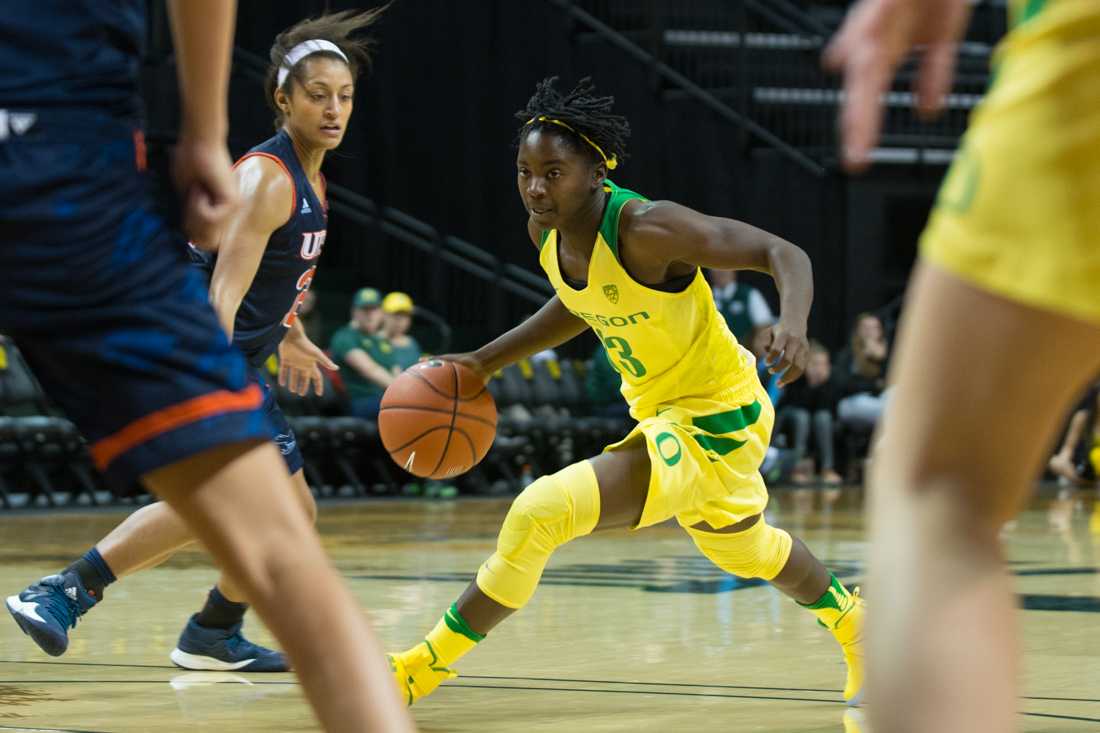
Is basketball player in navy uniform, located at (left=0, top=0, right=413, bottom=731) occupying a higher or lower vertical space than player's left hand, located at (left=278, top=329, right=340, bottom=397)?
higher

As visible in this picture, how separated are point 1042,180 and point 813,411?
1422 cm

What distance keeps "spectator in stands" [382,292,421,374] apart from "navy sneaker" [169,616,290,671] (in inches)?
319

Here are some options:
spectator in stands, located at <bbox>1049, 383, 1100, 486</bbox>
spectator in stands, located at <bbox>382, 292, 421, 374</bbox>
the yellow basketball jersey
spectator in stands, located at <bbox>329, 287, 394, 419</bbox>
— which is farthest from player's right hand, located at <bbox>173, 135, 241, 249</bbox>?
spectator in stands, located at <bbox>1049, 383, 1100, 486</bbox>

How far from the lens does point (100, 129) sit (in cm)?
199

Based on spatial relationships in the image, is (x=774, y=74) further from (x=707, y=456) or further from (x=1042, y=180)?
(x=1042, y=180)

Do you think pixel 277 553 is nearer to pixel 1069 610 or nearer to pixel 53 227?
pixel 53 227

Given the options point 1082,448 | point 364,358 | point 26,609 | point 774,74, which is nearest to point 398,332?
point 364,358

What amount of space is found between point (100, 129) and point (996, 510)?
1134mm

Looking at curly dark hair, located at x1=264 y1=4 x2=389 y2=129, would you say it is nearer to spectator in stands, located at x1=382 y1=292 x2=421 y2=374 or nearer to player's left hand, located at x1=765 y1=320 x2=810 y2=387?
player's left hand, located at x1=765 y1=320 x2=810 y2=387

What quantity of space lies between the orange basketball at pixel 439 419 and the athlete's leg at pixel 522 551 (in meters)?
0.59

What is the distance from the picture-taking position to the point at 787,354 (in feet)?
12.4

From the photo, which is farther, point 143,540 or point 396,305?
point 396,305

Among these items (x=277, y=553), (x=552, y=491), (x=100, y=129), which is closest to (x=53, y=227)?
(x=100, y=129)

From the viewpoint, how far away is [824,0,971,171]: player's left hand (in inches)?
55.7
